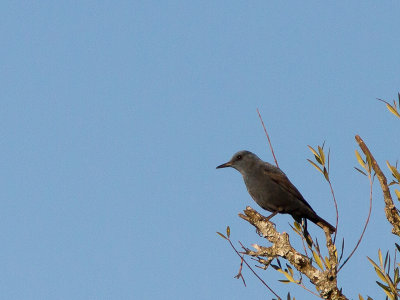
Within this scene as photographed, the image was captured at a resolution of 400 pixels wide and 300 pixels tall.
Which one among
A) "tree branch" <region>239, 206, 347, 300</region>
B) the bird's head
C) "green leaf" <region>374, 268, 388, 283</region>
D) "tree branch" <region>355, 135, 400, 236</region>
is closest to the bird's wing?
the bird's head

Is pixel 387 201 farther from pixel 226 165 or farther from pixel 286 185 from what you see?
pixel 226 165

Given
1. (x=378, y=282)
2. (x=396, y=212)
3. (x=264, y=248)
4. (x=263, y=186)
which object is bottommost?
(x=378, y=282)

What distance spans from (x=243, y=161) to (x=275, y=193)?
47.9 inches

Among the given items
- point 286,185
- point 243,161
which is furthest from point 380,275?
point 243,161

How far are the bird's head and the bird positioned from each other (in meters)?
0.02

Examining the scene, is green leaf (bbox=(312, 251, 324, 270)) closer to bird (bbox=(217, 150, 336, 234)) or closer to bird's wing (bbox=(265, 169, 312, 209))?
bird (bbox=(217, 150, 336, 234))

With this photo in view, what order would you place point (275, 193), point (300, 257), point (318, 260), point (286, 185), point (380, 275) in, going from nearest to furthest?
point (380, 275), point (318, 260), point (300, 257), point (275, 193), point (286, 185)

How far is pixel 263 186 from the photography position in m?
10.8

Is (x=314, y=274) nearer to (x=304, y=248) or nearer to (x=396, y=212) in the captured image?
(x=304, y=248)

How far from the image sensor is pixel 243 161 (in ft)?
38.3

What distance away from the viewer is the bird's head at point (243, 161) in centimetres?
1152

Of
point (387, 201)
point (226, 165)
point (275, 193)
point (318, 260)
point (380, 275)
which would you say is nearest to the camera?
point (380, 275)


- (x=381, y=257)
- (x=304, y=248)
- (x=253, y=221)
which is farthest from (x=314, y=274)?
(x=253, y=221)

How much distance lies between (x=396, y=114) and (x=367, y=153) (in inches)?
16.8
